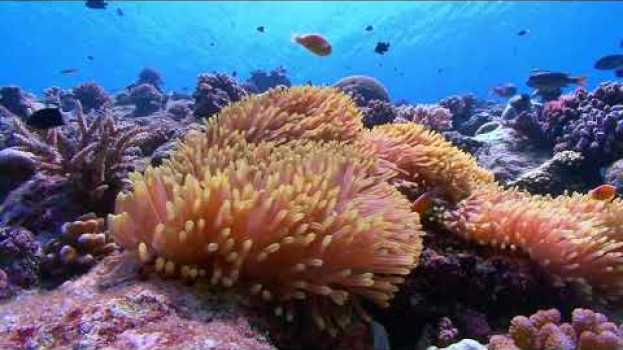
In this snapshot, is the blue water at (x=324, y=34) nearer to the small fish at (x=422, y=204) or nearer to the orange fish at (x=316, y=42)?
the orange fish at (x=316, y=42)

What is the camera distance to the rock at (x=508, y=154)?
22.1 ft

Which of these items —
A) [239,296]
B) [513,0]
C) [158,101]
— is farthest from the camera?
[513,0]

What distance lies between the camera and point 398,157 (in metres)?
4.22

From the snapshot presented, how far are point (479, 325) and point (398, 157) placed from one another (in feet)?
4.96

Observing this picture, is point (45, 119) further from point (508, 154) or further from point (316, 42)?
point (508, 154)

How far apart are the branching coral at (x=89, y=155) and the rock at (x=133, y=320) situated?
1.74 m

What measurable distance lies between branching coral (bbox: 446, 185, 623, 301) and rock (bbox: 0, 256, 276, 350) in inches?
76.8

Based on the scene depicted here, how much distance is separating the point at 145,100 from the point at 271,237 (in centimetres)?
1394

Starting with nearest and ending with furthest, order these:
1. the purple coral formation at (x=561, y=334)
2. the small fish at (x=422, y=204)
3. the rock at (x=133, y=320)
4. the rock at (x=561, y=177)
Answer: the rock at (x=133, y=320) → the purple coral formation at (x=561, y=334) → the small fish at (x=422, y=204) → the rock at (x=561, y=177)

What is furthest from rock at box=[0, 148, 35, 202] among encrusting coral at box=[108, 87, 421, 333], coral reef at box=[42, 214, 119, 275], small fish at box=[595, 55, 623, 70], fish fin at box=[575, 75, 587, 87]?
small fish at box=[595, 55, 623, 70]

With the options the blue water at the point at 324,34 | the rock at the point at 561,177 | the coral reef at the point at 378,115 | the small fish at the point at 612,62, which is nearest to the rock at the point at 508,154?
the rock at the point at 561,177

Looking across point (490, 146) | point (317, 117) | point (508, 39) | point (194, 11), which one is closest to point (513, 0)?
point (508, 39)

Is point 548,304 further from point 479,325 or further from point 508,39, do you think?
point 508,39

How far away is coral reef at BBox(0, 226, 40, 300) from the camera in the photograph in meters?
3.44
